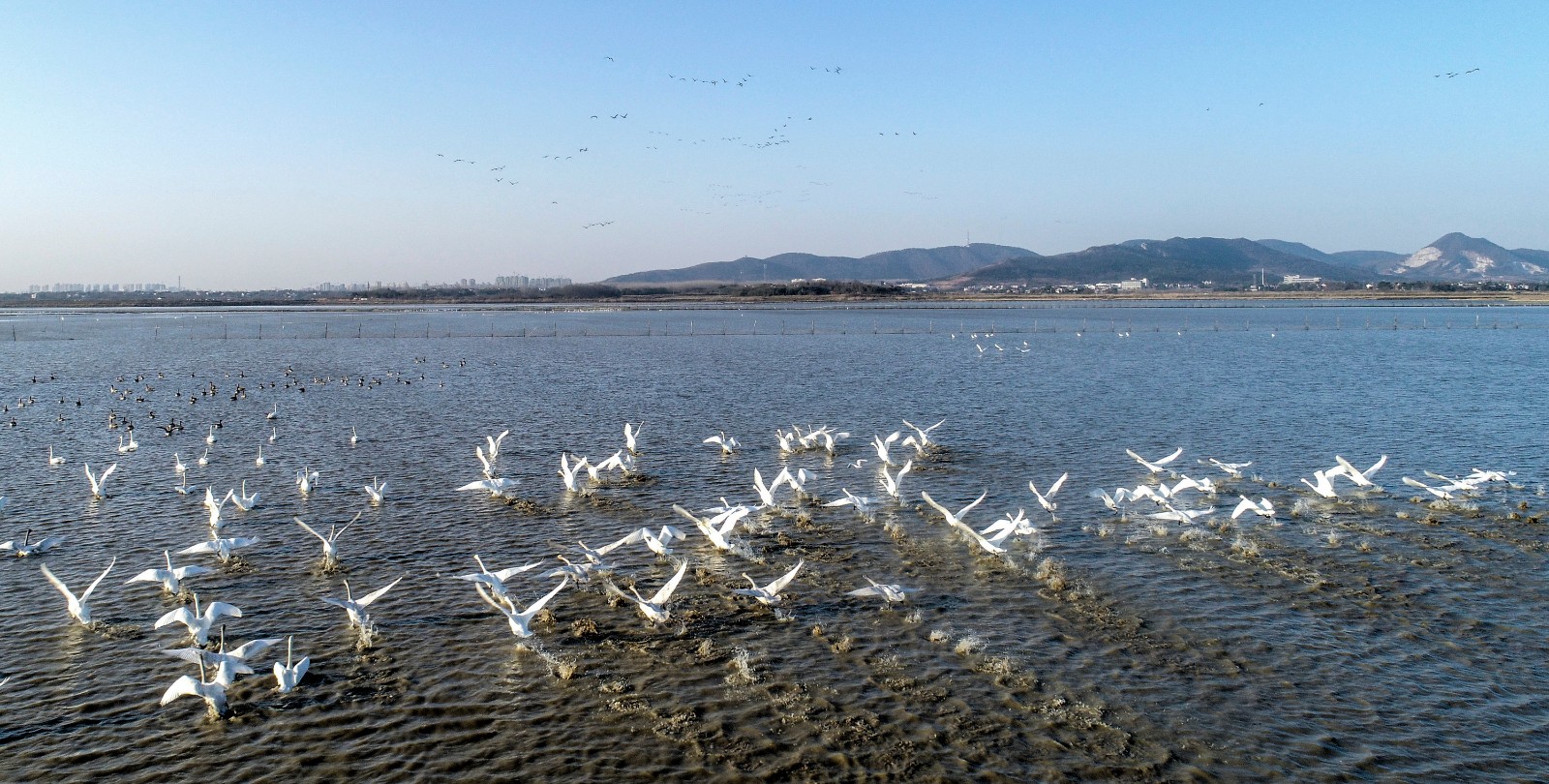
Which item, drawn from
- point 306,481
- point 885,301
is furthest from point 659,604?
point 885,301

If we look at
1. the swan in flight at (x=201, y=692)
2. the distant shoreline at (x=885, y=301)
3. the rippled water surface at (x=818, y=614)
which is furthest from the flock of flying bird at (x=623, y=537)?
the distant shoreline at (x=885, y=301)

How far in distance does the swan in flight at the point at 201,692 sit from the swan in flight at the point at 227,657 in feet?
0.30

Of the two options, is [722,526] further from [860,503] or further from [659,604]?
[659,604]

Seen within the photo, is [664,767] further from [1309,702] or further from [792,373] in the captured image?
[792,373]

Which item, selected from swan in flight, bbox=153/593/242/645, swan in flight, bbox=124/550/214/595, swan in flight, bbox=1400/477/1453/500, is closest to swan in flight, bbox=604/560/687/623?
swan in flight, bbox=153/593/242/645

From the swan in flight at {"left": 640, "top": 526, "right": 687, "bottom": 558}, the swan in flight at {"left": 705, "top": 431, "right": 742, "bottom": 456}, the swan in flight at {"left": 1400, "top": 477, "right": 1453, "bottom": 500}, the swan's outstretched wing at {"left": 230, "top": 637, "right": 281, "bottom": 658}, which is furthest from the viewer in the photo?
the swan in flight at {"left": 705, "top": 431, "right": 742, "bottom": 456}

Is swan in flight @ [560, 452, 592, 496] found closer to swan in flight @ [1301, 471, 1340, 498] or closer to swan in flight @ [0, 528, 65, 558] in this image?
swan in flight @ [0, 528, 65, 558]

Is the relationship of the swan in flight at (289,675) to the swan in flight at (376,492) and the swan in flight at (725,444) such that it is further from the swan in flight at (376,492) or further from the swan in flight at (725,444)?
the swan in flight at (725,444)

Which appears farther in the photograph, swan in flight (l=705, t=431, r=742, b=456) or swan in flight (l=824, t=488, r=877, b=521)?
swan in flight (l=705, t=431, r=742, b=456)

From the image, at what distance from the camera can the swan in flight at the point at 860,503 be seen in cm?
1440

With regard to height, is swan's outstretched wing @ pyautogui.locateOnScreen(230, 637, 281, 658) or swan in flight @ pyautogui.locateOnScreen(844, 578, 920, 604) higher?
swan's outstretched wing @ pyautogui.locateOnScreen(230, 637, 281, 658)

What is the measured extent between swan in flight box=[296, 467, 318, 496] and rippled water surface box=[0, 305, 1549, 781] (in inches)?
8.5

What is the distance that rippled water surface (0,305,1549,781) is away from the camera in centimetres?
815

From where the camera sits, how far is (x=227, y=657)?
349 inches
